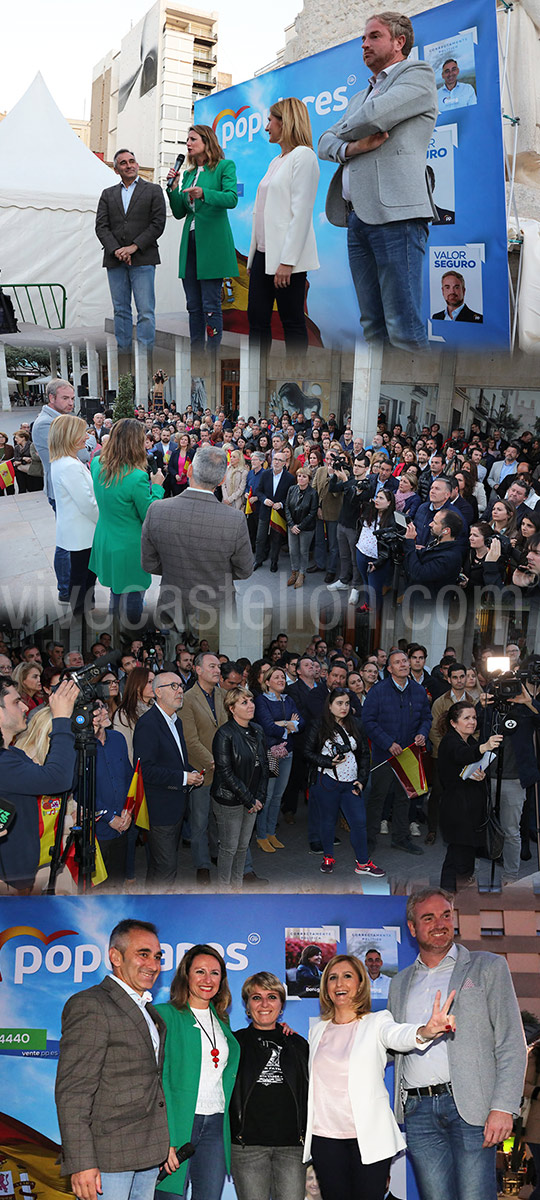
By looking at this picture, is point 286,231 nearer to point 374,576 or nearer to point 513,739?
point 374,576

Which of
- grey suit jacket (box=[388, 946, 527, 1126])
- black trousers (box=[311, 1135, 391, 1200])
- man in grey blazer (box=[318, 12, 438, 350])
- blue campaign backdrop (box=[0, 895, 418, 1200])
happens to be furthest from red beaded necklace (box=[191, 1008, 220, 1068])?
man in grey blazer (box=[318, 12, 438, 350])

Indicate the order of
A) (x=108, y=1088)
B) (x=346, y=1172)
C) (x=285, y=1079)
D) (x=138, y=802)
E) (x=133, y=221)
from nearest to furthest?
(x=108, y=1088), (x=346, y=1172), (x=285, y=1079), (x=133, y=221), (x=138, y=802)

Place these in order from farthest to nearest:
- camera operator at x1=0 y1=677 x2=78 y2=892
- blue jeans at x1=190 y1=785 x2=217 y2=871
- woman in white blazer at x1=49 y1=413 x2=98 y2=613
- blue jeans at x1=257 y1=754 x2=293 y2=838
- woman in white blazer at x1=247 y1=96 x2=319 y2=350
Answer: blue jeans at x1=257 y1=754 x2=293 y2=838 → blue jeans at x1=190 y1=785 x2=217 y2=871 → woman in white blazer at x1=247 y1=96 x2=319 y2=350 → woman in white blazer at x1=49 y1=413 x2=98 y2=613 → camera operator at x1=0 y1=677 x2=78 y2=892

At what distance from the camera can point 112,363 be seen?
3242 mm

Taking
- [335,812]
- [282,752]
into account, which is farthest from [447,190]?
[335,812]

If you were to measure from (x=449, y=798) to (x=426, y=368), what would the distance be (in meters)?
1.95

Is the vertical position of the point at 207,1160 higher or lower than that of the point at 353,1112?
lower

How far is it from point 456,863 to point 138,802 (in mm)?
1458

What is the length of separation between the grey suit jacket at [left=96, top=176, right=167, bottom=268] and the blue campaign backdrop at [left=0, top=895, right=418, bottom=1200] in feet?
8.03

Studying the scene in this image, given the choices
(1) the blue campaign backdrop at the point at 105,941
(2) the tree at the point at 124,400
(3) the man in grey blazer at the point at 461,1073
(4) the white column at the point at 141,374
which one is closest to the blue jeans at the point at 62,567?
(2) the tree at the point at 124,400

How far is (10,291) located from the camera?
324cm

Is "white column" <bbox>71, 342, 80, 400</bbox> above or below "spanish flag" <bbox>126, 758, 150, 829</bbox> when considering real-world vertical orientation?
above

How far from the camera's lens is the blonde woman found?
3.38 meters

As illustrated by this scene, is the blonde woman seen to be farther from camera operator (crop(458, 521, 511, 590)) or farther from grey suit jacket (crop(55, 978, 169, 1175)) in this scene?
grey suit jacket (crop(55, 978, 169, 1175))
